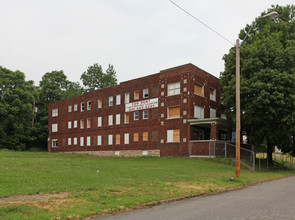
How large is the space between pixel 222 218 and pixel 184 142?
24.8 m

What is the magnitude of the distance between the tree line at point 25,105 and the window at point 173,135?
28.3 meters

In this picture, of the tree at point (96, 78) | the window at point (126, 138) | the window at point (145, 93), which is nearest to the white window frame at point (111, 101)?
the window at point (126, 138)

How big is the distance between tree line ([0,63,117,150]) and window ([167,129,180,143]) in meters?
28.3

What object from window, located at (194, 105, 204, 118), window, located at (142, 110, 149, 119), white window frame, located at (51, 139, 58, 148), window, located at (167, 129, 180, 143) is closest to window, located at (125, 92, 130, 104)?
window, located at (142, 110, 149, 119)

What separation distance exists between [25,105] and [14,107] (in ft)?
5.80

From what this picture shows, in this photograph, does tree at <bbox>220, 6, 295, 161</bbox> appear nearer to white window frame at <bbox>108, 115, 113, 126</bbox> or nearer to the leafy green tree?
white window frame at <bbox>108, 115, 113, 126</bbox>

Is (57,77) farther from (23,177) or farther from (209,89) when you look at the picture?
(23,177)

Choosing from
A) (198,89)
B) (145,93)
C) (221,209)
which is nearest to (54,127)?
(145,93)

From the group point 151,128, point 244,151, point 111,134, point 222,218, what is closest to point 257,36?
point 244,151

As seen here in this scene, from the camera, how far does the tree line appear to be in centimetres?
5034

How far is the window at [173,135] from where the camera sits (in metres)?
33.2

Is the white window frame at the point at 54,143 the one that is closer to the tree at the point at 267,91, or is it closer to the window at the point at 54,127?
the window at the point at 54,127

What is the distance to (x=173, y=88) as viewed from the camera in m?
34.3

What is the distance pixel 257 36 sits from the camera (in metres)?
29.5
